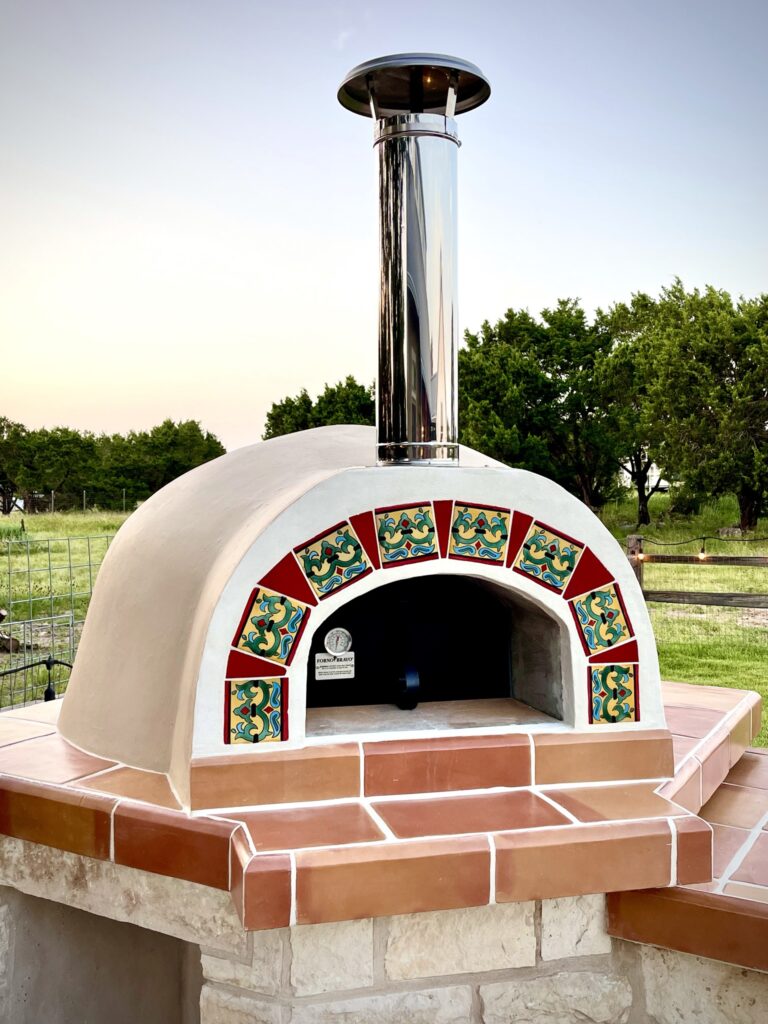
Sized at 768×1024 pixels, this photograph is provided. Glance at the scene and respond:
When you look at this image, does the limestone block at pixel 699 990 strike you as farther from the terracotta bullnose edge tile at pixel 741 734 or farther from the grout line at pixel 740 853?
the terracotta bullnose edge tile at pixel 741 734

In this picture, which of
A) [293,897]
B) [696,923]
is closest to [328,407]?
[696,923]

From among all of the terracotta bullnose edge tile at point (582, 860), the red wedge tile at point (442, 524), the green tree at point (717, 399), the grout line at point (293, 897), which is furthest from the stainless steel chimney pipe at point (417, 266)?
the green tree at point (717, 399)

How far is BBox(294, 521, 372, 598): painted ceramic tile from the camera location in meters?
2.36

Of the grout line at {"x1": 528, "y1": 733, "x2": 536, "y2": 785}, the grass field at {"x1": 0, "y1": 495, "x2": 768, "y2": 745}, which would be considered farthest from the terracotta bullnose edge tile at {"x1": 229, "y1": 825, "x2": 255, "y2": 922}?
the grass field at {"x1": 0, "y1": 495, "x2": 768, "y2": 745}

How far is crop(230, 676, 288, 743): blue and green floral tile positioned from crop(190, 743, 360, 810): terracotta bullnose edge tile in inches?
1.8

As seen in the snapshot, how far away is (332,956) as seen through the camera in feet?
7.20

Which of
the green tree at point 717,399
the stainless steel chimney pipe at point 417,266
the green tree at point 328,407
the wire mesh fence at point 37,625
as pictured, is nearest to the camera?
the stainless steel chimney pipe at point 417,266

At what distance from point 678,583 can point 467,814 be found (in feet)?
32.3

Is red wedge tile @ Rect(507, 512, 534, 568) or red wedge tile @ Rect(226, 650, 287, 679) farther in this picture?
red wedge tile @ Rect(507, 512, 534, 568)

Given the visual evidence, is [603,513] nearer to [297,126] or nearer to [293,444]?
[297,126]

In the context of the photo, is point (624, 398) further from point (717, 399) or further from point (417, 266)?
point (417, 266)

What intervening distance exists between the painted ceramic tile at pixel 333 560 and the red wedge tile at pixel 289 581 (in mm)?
15

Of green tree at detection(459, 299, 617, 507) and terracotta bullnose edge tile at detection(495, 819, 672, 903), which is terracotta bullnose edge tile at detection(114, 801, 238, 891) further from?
green tree at detection(459, 299, 617, 507)

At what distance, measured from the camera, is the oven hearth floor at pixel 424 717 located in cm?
254
